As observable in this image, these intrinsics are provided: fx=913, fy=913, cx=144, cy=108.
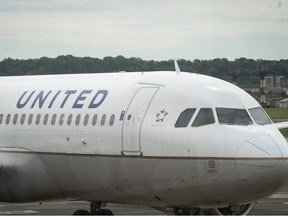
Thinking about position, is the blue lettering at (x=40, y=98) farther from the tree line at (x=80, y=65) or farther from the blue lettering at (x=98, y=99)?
the tree line at (x=80, y=65)

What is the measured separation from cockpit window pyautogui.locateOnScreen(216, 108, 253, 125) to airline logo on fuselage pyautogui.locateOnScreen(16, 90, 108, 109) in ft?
11.3

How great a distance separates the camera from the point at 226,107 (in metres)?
19.8

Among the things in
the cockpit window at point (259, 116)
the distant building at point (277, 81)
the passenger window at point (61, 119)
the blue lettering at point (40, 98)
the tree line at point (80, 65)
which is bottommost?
the distant building at point (277, 81)

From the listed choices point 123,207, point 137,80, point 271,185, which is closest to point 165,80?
point 137,80

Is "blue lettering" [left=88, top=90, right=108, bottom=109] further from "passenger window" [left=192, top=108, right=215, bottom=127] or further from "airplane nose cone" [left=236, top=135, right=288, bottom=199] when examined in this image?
"airplane nose cone" [left=236, top=135, right=288, bottom=199]

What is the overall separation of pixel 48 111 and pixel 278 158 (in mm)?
6852

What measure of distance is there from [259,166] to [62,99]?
6.49 metres

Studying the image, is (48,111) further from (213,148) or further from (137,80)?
(213,148)

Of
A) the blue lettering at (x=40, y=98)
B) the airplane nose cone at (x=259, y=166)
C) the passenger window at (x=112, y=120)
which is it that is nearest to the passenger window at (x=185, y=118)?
the airplane nose cone at (x=259, y=166)

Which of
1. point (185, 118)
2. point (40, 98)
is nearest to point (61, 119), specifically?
point (40, 98)

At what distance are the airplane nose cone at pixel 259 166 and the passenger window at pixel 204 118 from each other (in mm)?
1159

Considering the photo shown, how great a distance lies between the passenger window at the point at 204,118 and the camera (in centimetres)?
1936

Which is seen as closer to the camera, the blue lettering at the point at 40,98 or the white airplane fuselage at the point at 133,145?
the white airplane fuselage at the point at 133,145

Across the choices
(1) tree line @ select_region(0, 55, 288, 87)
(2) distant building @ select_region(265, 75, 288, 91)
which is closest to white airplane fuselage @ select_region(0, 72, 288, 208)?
(1) tree line @ select_region(0, 55, 288, 87)
